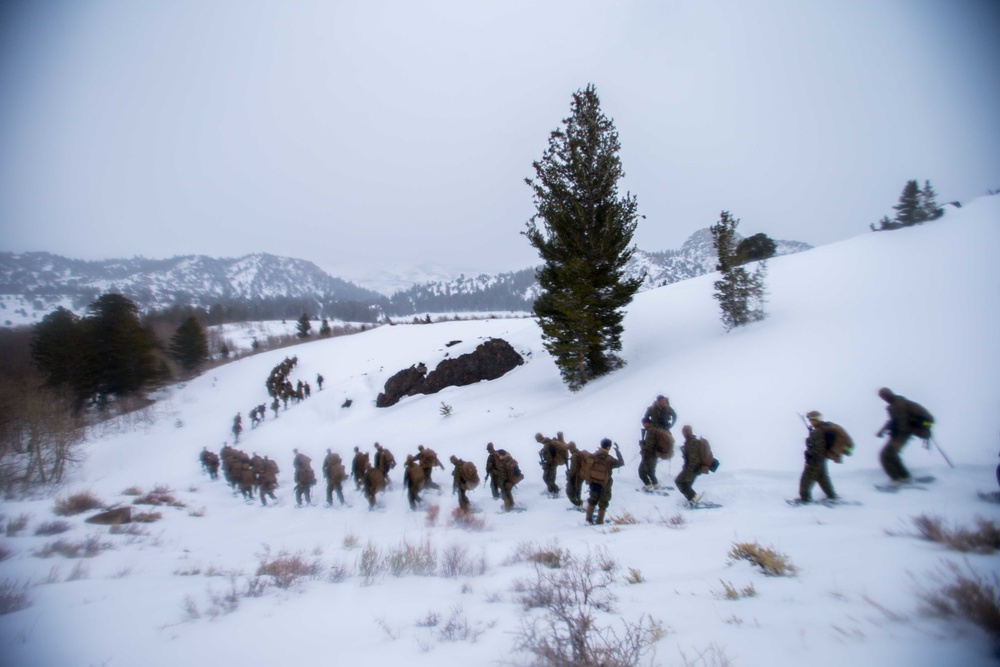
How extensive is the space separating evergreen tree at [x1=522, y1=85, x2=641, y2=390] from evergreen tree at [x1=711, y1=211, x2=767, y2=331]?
312 cm

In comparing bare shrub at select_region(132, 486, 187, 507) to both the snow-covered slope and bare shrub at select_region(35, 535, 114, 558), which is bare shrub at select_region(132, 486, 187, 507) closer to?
the snow-covered slope

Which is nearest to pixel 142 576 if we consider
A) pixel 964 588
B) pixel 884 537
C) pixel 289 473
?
pixel 964 588

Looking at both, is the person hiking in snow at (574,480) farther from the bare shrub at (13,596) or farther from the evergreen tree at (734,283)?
the evergreen tree at (734,283)

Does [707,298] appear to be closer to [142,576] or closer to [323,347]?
[142,576]

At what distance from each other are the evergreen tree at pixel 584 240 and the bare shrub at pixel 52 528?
13.9m

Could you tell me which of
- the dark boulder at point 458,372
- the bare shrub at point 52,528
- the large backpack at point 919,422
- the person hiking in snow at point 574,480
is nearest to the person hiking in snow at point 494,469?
the person hiking in snow at point 574,480

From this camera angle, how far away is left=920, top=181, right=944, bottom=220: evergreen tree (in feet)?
63.0

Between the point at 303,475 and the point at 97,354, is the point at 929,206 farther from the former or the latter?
the point at 97,354

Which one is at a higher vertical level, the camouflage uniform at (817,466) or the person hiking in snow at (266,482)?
the camouflage uniform at (817,466)

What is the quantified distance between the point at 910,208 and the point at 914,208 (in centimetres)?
15

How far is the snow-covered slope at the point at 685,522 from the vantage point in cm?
294

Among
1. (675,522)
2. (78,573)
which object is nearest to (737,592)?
(675,522)

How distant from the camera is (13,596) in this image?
3842mm

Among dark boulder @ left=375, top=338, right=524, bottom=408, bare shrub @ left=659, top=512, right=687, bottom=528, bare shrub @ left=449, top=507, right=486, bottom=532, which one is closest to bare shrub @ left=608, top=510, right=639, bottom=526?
bare shrub @ left=659, top=512, right=687, bottom=528
